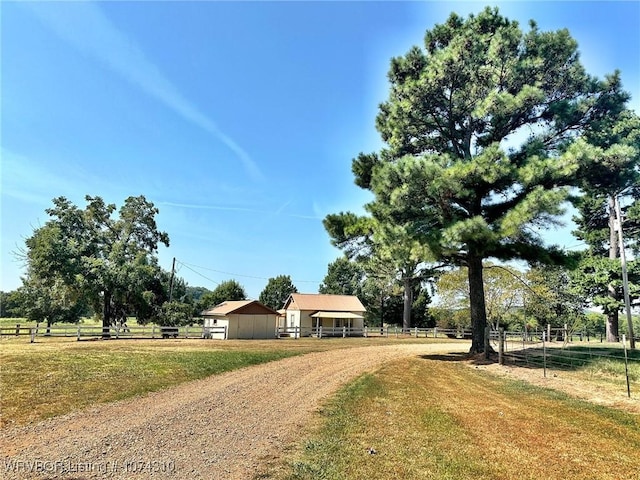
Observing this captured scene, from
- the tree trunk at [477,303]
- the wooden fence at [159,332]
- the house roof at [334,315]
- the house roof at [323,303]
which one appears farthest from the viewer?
the house roof at [323,303]

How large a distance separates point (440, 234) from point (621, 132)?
834cm

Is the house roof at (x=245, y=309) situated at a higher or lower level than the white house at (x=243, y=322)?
higher

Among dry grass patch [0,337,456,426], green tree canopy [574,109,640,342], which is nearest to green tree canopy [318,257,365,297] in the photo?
green tree canopy [574,109,640,342]

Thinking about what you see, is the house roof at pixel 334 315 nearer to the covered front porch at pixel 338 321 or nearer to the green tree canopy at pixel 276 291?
the covered front porch at pixel 338 321

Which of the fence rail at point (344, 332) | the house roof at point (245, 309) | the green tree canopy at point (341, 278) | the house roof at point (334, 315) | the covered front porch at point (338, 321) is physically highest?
the green tree canopy at point (341, 278)

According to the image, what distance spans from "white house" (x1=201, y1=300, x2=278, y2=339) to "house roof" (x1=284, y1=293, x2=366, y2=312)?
7294 millimetres

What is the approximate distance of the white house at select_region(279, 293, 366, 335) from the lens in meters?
40.5

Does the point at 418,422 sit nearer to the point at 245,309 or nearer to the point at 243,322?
the point at 245,309

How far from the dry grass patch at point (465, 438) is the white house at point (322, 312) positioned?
3101 centimetres

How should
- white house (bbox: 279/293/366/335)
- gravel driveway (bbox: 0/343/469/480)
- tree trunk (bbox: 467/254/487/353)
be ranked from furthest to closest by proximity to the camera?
1. white house (bbox: 279/293/366/335)
2. tree trunk (bbox: 467/254/487/353)
3. gravel driveway (bbox: 0/343/469/480)

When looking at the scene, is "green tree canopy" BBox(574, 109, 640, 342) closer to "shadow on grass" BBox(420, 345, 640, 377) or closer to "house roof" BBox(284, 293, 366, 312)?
"shadow on grass" BBox(420, 345, 640, 377)

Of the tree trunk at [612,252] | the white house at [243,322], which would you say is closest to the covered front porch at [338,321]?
the white house at [243,322]

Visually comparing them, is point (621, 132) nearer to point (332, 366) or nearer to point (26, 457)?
point (332, 366)

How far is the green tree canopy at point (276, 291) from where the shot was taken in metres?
67.0
